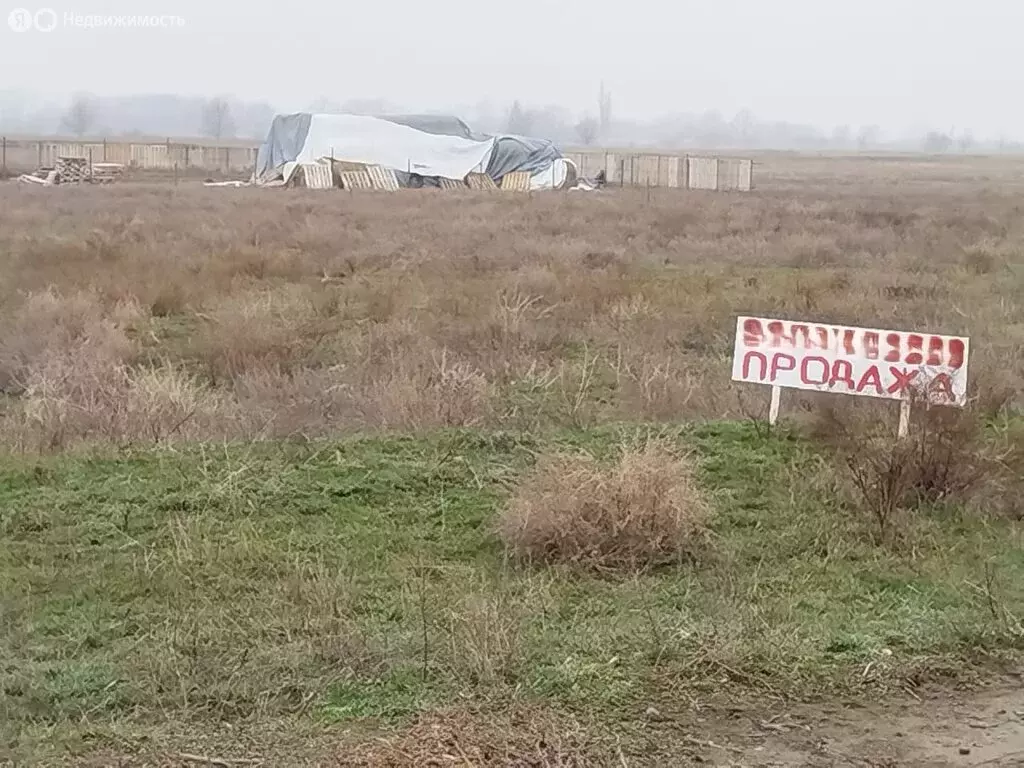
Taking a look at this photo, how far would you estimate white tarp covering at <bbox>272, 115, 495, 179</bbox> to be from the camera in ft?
159

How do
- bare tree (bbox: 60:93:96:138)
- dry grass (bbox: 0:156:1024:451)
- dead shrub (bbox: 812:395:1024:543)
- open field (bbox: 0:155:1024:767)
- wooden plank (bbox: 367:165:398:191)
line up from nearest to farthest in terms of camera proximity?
open field (bbox: 0:155:1024:767) < dead shrub (bbox: 812:395:1024:543) < dry grass (bbox: 0:156:1024:451) < wooden plank (bbox: 367:165:398:191) < bare tree (bbox: 60:93:96:138)

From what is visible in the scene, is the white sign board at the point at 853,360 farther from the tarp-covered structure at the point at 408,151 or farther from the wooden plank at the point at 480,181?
the wooden plank at the point at 480,181

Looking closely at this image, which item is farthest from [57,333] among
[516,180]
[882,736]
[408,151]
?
[408,151]

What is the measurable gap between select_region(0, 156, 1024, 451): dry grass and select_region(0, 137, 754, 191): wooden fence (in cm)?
2178

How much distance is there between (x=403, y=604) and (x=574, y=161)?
168ft

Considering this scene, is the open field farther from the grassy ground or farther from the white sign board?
the white sign board

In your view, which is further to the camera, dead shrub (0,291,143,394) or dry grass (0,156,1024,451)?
dead shrub (0,291,143,394)

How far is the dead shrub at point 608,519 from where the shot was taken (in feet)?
19.1

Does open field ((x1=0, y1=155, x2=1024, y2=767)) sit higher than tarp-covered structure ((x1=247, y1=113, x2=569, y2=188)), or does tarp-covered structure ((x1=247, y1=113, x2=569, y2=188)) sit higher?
tarp-covered structure ((x1=247, y1=113, x2=569, y2=188))

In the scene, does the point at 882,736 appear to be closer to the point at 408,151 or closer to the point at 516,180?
the point at 516,180

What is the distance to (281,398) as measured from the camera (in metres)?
9.73

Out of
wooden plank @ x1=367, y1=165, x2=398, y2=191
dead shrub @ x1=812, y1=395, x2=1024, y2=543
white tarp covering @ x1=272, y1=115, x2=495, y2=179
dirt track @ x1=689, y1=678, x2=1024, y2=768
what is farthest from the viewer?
white tarp covering @ x1=272, y1=115, x2=495, y2=179

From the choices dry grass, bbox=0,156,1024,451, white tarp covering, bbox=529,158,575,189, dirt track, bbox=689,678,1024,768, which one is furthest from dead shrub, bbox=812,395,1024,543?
white tarp covering, bbox=529,158,575,189

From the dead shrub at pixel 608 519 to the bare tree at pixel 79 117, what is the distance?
17413 centimetres
